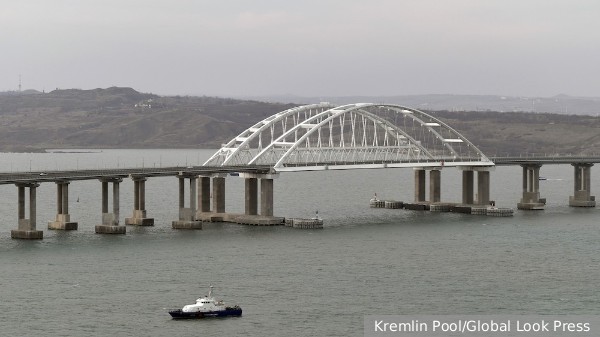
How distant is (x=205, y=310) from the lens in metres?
63.8

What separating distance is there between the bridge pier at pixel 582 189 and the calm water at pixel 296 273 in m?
16.5

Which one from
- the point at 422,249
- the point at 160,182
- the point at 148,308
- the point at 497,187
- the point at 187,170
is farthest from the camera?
the point at 160,182

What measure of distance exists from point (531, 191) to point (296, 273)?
62.8m

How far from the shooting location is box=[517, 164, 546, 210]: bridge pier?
438 ft

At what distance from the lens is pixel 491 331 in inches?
2400

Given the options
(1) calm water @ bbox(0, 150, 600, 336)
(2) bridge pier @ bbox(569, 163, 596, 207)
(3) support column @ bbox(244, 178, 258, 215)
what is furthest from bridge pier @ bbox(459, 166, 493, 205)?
(3) support column @ bbox(244, 178, 258, 215)

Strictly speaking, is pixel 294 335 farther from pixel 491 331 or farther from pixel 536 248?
pixel 536 248

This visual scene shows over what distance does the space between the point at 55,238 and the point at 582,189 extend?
2691 inches

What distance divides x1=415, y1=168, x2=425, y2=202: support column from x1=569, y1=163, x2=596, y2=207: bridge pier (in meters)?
16.5

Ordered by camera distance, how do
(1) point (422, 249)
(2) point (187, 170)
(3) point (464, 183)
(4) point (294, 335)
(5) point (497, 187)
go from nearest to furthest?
(4) point (294, 335), (1) point (422, 249), (2) point (187, 170), (3) point (464, 183), (5) point (497, 187)

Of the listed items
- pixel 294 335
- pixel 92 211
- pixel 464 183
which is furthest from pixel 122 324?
pixel 464 183

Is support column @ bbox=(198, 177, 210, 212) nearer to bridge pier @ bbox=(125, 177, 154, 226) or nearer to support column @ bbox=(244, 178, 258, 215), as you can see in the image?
support column @ bbox=(244, 178, 258, 215)

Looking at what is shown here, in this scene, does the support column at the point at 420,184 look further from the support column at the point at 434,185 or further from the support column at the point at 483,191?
the support column at the point at 483,191

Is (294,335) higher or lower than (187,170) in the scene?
lower
